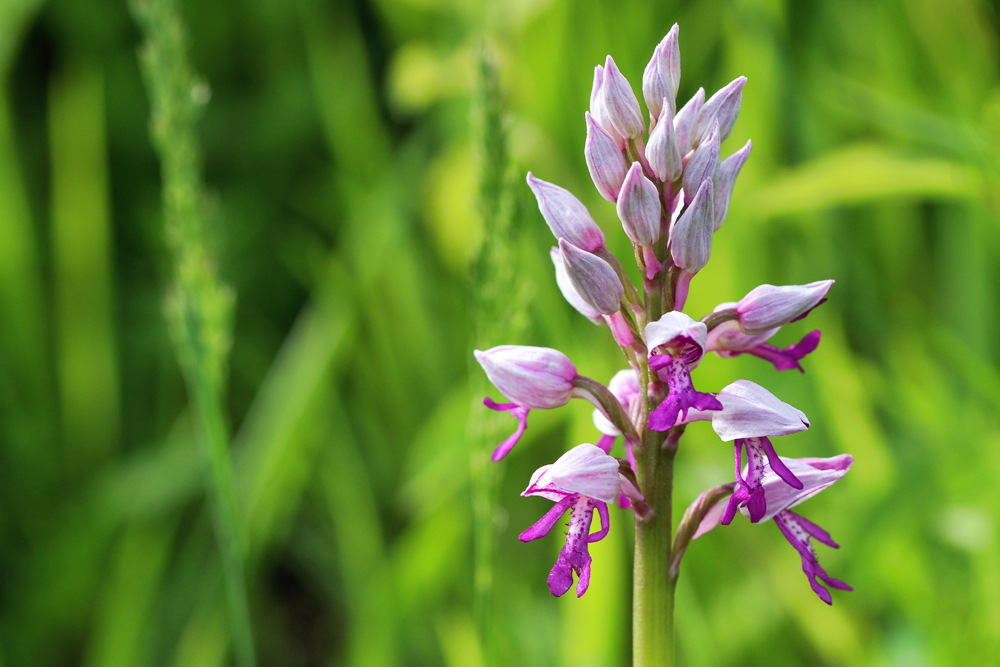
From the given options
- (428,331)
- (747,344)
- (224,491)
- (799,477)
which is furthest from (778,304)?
(428,331)

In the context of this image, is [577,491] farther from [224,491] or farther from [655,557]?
[224,491]

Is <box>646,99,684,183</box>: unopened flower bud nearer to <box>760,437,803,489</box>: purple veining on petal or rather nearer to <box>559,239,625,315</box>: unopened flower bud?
<box>559,239,625,315</box>: unopened flower bud

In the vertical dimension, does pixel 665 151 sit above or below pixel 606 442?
above

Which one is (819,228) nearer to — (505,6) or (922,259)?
(922,259)

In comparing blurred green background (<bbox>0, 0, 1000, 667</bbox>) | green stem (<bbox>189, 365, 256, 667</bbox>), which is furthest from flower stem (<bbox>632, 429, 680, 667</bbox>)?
green stem (<bbox>189, 365, 256, 667</bbox>)

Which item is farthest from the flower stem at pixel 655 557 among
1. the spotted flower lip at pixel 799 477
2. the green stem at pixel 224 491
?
the green stem at pixel 224 491

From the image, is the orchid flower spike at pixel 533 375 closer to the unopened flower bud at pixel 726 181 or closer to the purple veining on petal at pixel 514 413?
the purple veining on petal at pixel 514 413

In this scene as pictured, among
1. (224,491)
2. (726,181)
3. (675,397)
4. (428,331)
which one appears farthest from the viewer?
(428,331)
